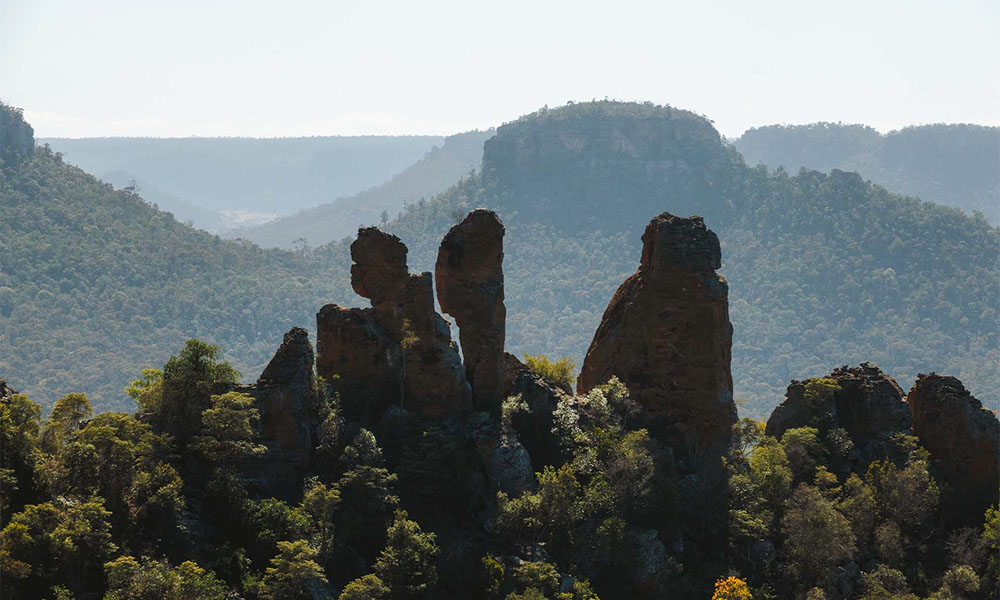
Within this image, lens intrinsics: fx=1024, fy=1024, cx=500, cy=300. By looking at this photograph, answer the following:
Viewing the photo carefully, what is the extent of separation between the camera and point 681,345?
48844 millimetres

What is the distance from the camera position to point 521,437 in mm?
47031

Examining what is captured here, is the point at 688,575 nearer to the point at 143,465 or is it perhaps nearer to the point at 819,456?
the point at 819,456

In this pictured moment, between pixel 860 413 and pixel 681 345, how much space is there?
35.5 feet

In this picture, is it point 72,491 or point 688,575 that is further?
point 688,575

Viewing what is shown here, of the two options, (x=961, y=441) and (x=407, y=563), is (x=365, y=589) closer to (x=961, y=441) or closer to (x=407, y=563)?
(x=407, y=563)

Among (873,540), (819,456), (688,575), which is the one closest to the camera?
(688,575)

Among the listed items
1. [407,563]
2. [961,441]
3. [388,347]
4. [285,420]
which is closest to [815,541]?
[961,441]

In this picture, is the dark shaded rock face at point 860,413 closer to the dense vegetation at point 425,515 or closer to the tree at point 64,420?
the dense vegetation at point 425,515

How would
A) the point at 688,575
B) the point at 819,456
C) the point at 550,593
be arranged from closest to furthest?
the point at 550,593, the point at 688,575, the point at 819,456

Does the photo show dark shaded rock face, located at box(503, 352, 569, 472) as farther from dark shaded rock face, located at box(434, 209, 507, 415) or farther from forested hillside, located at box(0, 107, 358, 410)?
forested hillside, located at box(0, 107, 358, 410)

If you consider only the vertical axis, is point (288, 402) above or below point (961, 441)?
above

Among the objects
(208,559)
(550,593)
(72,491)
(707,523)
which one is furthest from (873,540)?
(72,491)

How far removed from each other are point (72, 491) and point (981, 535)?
38033 millimetres

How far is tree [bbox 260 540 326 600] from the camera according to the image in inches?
1416
